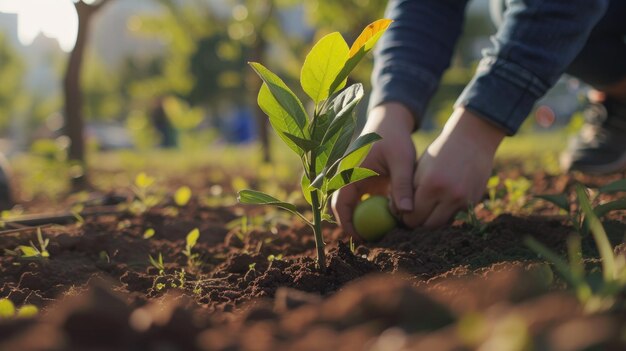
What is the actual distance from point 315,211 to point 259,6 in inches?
262

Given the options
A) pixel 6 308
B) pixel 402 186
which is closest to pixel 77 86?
pixel 402 186

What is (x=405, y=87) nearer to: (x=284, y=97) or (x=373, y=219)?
(x=373, y=219)

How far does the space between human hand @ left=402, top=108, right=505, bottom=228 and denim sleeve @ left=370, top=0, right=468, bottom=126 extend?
0.36 metres

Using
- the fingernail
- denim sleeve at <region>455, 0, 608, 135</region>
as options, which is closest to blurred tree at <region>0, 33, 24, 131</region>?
the fingernail

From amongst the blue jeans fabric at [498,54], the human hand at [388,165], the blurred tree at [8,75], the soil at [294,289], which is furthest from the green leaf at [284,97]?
the blurred tree at [8,75]

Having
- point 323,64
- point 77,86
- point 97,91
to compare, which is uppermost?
point 323,64

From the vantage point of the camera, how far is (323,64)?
4.80 ft

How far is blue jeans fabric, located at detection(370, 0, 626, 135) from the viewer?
2068mm

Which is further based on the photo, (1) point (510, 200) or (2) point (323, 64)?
(1) point (510, 200)

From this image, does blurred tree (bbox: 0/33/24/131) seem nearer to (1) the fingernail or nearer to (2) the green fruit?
(2) the green fruit

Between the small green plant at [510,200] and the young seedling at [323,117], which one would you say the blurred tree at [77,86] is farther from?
the young seedling at [323,117]

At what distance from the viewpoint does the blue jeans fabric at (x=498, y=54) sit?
207 centimetres

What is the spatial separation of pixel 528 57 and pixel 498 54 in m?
0.10

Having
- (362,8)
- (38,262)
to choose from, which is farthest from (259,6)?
(38,262)
